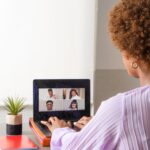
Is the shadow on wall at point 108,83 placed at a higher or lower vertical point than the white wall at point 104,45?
lower

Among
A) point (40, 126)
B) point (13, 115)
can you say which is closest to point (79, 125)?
point (40, 126)

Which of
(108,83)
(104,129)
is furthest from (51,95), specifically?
(104,129)

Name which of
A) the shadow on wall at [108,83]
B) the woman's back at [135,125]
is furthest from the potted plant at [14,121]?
the woman's back at [135,125]

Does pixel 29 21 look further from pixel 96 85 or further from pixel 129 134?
pixel 129 134

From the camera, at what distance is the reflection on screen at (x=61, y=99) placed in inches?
66.3

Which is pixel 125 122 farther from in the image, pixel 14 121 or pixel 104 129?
pixel 14 121

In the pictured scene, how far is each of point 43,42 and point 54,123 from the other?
761 mm

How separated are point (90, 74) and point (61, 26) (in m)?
0.36

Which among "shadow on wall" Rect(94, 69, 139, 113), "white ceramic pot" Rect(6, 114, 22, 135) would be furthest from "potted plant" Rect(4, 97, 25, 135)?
"shadow on wall" Rect(94, 69, 139, 113)

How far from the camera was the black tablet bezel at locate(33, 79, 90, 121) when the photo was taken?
1.68 m

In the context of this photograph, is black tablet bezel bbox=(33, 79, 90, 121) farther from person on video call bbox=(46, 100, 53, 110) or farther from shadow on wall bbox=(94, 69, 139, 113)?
shadow on wall bbox=(94, 69, 139, 113)

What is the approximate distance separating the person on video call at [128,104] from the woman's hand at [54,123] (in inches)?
18.2

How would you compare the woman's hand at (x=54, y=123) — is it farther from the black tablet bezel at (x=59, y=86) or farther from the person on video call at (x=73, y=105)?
the person on video call at (x=73, y=105)

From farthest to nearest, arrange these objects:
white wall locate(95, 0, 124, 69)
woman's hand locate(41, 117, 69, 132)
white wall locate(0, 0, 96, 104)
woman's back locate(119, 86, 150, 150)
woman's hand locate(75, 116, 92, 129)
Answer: white wall locate(95, 0, 124, 69) < white wall locate(0, 0, 96, 104) < woman's hand locate(75, 116, 92, 129) < woman's hand locate(41, 117, 69, 132) < woman's back locate(119, 86, 150, 150)
